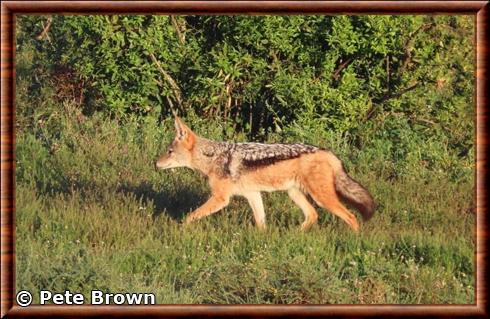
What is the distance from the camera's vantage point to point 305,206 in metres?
10.9

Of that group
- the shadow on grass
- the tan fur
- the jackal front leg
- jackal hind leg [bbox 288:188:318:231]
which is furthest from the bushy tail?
the shadow on grass

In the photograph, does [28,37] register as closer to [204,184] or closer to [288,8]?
[204,184]

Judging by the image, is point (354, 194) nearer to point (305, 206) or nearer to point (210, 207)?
point (305, 206)

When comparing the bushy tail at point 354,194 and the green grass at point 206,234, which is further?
the bushy tail at point 354,194

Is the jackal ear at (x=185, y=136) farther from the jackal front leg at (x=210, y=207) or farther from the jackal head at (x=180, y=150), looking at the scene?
the jackal front leg at (x=210, y=207)

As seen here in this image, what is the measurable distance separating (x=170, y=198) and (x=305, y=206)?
155cm

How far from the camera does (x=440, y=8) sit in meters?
9.30

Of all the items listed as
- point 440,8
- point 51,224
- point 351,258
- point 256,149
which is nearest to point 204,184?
point 256,149

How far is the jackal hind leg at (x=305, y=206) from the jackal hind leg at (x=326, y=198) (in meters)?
0.17

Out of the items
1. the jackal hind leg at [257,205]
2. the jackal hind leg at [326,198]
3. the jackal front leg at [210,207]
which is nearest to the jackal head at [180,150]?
the jackal front leg at [210,207]

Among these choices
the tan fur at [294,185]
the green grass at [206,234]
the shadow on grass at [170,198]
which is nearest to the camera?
the green grass at [206,234]

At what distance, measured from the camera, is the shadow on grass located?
11.3 metres

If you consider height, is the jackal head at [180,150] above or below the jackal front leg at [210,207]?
above

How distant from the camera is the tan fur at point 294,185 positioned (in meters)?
10.8
